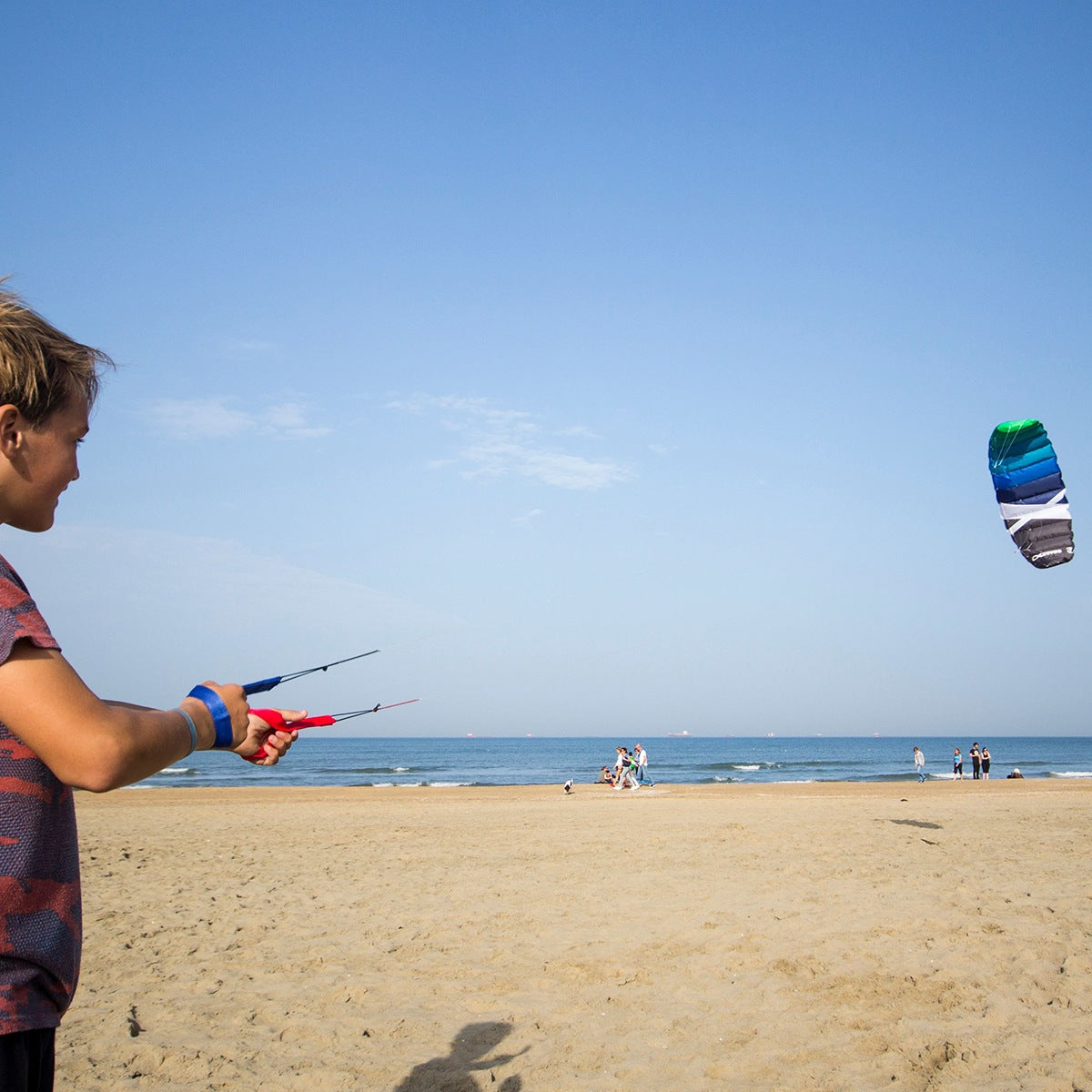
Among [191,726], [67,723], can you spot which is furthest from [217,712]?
[67,723]

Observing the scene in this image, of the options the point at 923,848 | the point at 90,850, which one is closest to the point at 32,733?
the point at 923,848

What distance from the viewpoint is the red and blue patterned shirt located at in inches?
52.1

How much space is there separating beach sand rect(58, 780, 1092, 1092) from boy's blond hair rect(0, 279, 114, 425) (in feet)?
12.6

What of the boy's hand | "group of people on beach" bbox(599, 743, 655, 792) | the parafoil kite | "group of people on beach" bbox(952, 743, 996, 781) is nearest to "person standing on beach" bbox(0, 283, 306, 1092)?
the boy's hand

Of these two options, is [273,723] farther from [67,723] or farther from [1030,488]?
[1030,488]

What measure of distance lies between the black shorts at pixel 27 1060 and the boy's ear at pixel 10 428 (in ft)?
2.85

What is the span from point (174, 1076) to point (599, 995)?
2346 millimetres

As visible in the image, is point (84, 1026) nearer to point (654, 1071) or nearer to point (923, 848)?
point (654, 1071)

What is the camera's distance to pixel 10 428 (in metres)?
1.34

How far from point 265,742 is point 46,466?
0.78 meters

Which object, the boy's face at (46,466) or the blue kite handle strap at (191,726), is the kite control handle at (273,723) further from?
the boy's face at (46,466)

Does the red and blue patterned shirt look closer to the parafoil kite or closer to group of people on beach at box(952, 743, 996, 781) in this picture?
the parafoil kite

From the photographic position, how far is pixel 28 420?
1.35 m

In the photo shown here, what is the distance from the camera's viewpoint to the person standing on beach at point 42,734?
125cm
